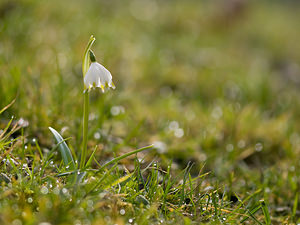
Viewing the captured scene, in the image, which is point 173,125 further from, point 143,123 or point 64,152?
point 64,152

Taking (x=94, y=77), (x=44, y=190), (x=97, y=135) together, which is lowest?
(x=97, y=135)

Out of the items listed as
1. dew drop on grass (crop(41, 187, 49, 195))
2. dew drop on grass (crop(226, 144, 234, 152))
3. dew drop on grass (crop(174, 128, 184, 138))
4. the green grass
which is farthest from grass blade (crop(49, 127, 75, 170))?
Result: dew drop on grass (crop(226, 144, 234, 152))

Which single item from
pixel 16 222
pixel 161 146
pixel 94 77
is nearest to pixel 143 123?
pixel 161 146

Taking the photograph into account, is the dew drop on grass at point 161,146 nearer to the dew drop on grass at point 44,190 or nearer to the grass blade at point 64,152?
the grass blade at point 64,152

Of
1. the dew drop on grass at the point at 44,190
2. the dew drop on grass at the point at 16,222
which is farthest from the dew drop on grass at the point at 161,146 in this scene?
the dew drop on grass at the point at 16,222

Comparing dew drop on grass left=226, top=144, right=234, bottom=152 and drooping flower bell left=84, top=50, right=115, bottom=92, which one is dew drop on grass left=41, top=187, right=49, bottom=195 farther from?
dew drop on grass left=226, top=144, right=234, bottom=152

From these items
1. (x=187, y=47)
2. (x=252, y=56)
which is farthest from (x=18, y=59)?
(x=252, y=56)

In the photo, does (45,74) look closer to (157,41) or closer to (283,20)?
Result: (157,41)

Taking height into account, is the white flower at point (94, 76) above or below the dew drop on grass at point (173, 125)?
above
